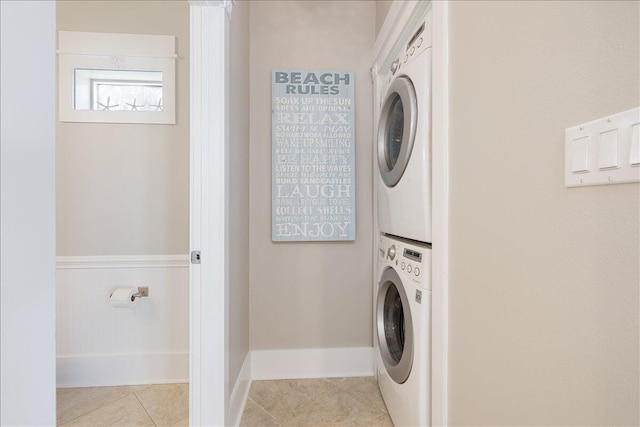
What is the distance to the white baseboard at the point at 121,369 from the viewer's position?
186 centimetres

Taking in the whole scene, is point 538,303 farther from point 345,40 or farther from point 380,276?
point 345,40

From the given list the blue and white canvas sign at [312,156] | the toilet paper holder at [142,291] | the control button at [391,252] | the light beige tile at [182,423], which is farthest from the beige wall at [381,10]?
the light beige tile at [182,423]

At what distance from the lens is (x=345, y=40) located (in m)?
2.08

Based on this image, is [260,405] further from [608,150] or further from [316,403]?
[608,150]

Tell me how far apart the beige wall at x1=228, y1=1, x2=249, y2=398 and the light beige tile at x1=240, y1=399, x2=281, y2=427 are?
23 cm

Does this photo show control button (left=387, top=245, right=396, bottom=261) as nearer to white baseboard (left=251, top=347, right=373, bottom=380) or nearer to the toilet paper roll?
white baseboard (left=251, top=347, right=373, bottom=380)

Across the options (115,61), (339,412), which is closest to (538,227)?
(339,412)

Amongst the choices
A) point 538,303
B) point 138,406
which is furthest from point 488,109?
point 138,406

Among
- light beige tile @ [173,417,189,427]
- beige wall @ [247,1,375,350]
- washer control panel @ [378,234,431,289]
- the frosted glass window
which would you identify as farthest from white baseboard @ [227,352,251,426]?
the frosted glass window

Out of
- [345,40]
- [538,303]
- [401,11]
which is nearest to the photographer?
[538,303]

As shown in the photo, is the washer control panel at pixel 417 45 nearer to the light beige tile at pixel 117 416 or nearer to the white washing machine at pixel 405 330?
the white washing machine at pixel 405 330

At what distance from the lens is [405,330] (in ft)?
4.24

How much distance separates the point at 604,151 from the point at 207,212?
4.10ft

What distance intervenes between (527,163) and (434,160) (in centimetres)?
40
